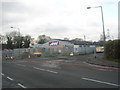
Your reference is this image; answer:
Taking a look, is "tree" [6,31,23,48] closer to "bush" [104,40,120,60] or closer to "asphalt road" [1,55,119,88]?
"bush" [104,40,120,60]

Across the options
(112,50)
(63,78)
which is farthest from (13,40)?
(63,78)

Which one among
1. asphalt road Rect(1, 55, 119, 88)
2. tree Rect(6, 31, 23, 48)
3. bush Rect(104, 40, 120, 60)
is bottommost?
asphalt road Rect(1, 55, 119, 88)

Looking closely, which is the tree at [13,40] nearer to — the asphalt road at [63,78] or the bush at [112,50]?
the bush at [112,50]

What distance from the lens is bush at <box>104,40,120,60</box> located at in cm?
1876

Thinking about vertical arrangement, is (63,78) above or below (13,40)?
below

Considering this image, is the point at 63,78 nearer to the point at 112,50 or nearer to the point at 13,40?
the point at 112,50

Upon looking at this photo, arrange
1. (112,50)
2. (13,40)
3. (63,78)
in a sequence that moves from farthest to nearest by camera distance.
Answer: (13,40)
(112,50)
(63,78)

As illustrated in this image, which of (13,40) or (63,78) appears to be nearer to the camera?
(63,78)

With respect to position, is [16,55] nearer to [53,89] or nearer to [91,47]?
[91,47]

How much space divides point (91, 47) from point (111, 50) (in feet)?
117

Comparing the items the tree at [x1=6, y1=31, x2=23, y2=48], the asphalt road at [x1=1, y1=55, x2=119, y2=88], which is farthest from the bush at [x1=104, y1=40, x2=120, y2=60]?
the tree at [x1=6, y1=31, x2=23, y2=48]

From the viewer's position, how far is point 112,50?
19547mm

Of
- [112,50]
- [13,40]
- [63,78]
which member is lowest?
[63,78]

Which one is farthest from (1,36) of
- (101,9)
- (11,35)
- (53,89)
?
(53,89)
